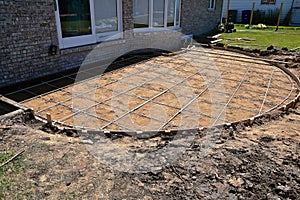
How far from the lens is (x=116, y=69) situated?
660 cm

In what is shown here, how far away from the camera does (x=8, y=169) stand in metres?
2.61

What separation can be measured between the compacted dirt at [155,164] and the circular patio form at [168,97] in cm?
46

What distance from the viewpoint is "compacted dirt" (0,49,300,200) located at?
2352 millimetres

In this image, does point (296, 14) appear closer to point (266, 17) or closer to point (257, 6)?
point (266, 17)

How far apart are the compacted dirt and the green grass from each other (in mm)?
17

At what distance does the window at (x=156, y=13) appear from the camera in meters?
8.60

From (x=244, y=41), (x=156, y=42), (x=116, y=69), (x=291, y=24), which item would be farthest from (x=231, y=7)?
(x=116, y=69)

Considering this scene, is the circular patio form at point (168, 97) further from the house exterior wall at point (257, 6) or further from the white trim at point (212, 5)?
the house exterior wall at point (257, 6)

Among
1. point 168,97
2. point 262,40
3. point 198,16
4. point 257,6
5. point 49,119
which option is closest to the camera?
point 49,119

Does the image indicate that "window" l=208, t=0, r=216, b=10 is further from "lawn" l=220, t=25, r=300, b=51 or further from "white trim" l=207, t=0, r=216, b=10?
"lawn" l=220, t=25, r=300, b=51

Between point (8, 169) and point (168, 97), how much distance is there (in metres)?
3.05

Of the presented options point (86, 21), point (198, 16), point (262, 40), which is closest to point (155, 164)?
point (86, 21)

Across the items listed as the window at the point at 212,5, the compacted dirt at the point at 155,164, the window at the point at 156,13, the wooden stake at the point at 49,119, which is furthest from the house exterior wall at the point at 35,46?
the window at the point at 212,5

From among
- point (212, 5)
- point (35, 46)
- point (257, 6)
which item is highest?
point (257, 6)
